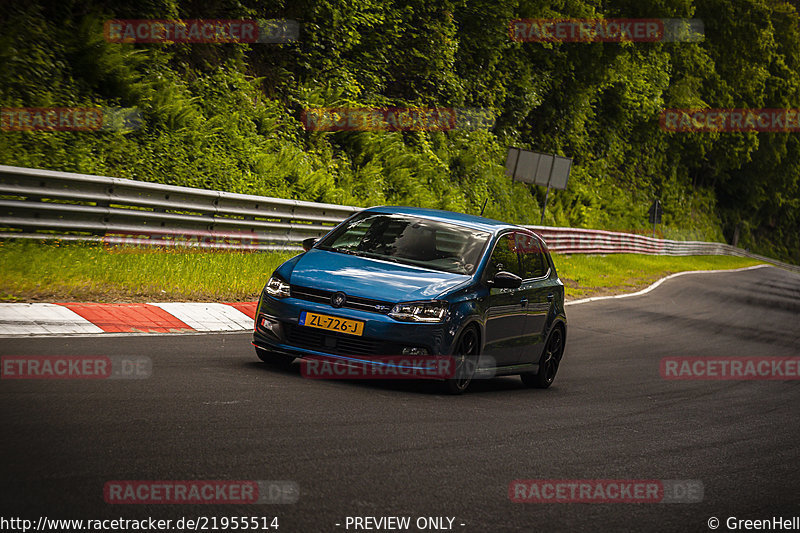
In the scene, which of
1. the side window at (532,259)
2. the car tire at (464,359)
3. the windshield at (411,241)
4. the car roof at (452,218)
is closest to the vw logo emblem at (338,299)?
the windshield at (411,241)

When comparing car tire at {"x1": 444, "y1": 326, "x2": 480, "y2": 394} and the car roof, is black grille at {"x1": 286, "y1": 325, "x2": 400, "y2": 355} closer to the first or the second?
car tire at {"x1": 444, "y1": 326, "x2": 480, "y2": 394}

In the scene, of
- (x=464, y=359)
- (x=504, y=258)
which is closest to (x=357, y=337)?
(x=464, y=359)

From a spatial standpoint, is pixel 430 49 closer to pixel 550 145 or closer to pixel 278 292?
pixel 550 145

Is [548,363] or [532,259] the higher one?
[532,259]

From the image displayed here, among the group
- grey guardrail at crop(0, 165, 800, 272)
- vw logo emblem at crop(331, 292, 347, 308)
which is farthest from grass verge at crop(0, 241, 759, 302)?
vw logo emblem at crop(331, 292, 347, 308)

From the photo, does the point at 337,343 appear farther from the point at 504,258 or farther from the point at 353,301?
the point at 504,258

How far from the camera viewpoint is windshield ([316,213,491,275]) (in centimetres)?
881

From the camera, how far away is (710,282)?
1469 inches

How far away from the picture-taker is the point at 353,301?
7941mm

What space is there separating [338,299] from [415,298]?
64cm

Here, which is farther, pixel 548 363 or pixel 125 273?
pixel 125 273

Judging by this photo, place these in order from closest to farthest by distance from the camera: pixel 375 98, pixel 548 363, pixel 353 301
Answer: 1. pixel 353 301
2. pixel 548 363
3. pixel 375 98

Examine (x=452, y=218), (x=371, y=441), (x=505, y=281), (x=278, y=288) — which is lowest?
(x=371, y=441)

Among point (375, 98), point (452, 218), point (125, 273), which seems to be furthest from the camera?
point (375, 98)
